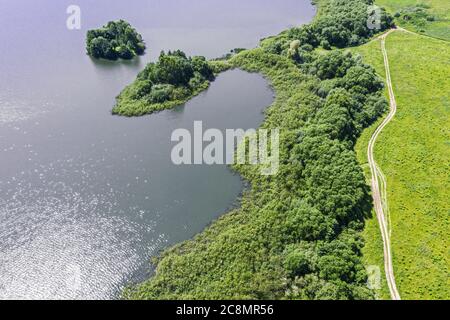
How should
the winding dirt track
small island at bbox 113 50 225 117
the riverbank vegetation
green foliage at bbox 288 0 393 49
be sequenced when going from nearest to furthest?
the riverbank vegetation → the winding dirt track → small island at bbox 113 50 225 117 → green foliage at bbox 288 0 393 49

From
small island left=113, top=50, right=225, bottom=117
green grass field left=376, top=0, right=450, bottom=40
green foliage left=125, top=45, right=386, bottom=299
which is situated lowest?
green foliage left=125, top=45, right=386, bottom=299

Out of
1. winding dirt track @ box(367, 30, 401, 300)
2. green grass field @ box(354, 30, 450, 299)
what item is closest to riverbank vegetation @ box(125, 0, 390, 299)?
winding dirt track @ box(367, 30, 401, 300)

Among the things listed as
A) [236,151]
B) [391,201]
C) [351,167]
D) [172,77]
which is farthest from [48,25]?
[391,201]

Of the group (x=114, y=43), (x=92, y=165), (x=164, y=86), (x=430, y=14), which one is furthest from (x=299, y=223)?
(x=430, y=14)

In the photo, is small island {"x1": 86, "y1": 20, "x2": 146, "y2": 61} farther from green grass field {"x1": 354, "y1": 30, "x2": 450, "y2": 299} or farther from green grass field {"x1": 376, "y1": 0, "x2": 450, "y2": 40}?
green grass field {"x1": 376, "y1": 0, "x2": 450, "y2": 40}

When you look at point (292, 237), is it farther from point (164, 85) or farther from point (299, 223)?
point (164, 85)

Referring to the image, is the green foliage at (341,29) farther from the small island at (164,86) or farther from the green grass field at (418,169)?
the small island at (164,86)

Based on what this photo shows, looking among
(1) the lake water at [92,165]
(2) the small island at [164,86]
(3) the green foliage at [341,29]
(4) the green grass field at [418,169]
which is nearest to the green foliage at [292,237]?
(1) the lake water at [92,165]

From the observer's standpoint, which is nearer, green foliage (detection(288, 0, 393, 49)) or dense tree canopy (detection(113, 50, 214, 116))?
dense tree canopy (detection(113, 50, 214, 116))
